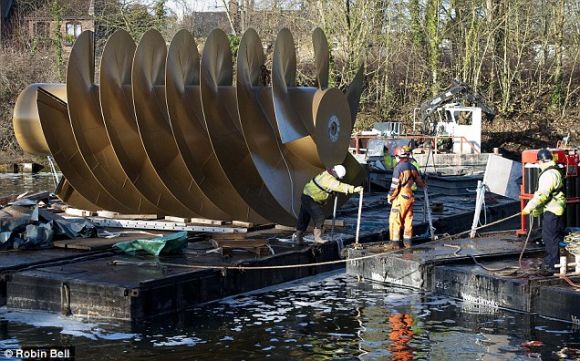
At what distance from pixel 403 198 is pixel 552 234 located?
10.6 feet

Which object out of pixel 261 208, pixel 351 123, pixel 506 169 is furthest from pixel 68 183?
pixel 506 169

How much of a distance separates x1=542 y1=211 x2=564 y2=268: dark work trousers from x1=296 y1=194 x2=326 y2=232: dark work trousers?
16.2 ft

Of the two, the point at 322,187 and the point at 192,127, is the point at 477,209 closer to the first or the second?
the point at 322,187

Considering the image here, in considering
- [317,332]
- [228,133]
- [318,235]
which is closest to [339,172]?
[318,235]

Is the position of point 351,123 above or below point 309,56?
below

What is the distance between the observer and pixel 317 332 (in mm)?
14102

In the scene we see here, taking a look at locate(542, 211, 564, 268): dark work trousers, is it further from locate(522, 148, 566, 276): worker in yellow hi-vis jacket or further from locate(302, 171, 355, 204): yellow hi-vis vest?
locate(302, 171, 355, 204): yellow hi-vis vest

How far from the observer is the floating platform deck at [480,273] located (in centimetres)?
1427

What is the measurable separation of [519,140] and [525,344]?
38949 mm

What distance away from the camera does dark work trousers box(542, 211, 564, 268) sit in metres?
14.7

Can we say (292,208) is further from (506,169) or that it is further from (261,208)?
(506,169)

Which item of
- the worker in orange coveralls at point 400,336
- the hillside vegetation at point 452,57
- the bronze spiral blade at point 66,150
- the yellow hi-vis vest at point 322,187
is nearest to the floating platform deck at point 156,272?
the yellow hi-vis vest at point 322,187

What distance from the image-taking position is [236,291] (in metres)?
16.6

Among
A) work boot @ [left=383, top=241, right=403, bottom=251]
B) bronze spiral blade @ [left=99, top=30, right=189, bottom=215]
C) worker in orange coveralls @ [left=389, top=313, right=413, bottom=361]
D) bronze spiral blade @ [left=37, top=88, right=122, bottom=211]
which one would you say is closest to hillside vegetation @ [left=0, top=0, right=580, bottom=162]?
bronze spiral blade @ [left=37, top=88, right=122, bottom=211]
